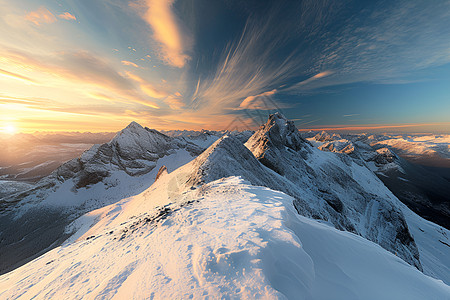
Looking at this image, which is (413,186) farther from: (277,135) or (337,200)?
(277,135)

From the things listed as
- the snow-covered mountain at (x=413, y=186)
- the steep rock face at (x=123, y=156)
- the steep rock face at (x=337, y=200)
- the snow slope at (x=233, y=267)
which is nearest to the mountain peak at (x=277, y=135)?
the steep rock face at (x=337, y=200)

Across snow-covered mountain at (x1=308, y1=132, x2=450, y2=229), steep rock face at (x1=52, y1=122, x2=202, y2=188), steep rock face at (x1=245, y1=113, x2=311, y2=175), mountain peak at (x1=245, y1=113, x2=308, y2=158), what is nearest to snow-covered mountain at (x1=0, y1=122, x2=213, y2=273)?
steep rock face at (x1=52, y1=122, x2=202, y2=188)

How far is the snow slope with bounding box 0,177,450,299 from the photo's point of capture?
12.2 feet

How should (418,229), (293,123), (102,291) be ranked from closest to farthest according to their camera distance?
(102,291) → (418,229) → (293,123)

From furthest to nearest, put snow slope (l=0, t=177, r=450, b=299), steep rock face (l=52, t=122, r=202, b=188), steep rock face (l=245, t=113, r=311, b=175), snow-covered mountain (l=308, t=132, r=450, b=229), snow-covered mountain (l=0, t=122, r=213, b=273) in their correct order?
snow-covered mountain (l=308, t=132, r=450, b=229) < steep rock face (l=52, t=122, r=202, b=188) < snow-covered mountain (l=0, t=122, r=213, b=273) < steep rock face (l=245, t=113, r=311, b=175) < snow slope (l=0, t=177, r=450, b=299)

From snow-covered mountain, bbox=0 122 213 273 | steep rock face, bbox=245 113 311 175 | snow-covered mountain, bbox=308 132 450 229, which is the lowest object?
snow-covered mountain, bbox=308 132 450 229

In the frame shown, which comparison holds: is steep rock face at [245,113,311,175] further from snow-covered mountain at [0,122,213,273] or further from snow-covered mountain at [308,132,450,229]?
snow-covered mountain at [308,132,450,229]

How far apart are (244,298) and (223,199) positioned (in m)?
6.43

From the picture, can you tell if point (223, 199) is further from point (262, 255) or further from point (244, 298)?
point (244, 298)

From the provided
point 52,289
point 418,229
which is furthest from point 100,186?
point 418,229

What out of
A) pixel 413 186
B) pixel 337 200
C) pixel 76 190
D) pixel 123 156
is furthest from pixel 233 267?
pixel 413 186

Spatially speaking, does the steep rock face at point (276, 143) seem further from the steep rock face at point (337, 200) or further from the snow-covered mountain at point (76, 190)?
the snow-covered mountain at point (76, 190)

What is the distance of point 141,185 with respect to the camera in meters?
66.6

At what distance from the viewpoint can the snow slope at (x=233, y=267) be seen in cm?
371
